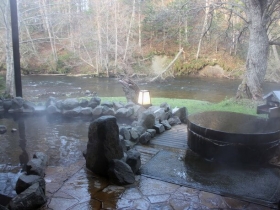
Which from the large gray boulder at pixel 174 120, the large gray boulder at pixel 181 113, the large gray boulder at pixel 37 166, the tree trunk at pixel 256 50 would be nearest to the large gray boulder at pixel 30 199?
the large gray boulder at pixel 37 166

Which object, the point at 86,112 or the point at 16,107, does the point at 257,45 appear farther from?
the point at 16,107

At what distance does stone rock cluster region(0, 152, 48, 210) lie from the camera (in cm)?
234

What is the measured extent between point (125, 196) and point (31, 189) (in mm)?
918

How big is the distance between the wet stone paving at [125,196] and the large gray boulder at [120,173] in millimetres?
60

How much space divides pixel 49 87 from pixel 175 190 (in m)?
12.4

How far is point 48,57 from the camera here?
1952 centimetres

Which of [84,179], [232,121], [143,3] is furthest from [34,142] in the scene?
[143,3]

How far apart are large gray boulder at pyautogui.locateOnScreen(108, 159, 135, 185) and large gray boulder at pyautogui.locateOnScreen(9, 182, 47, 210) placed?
0.75 m

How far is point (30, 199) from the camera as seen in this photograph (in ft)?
7.84

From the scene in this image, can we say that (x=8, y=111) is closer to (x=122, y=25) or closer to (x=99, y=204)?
(x=99, y=204)

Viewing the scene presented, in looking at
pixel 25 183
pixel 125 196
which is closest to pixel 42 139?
pixel 25 183

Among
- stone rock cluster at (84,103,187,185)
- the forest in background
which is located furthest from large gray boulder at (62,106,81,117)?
the forest in background

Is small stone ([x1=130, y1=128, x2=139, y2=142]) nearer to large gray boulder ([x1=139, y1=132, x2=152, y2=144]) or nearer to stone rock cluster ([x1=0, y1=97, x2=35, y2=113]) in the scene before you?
large gray boulder ([x1=139, y1=132, x2=152, y2=144])

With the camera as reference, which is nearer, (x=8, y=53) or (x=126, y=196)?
(x=126, y=196)
